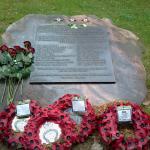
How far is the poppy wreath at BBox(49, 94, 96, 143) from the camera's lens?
14.6 ft

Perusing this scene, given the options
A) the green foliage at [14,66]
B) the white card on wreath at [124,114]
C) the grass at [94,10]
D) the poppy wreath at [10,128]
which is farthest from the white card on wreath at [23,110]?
the grass at [94,10]

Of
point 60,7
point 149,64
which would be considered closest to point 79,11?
point 60,7

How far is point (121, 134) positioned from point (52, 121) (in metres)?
0.71

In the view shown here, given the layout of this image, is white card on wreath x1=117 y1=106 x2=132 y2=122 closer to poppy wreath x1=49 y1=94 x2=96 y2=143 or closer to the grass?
poppy wreath x1=49 y1=94 x2=96 y2=143

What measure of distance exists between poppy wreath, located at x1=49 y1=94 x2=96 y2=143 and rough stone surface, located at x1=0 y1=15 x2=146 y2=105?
1.20ft

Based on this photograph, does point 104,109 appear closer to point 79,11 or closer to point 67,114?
point 67,114

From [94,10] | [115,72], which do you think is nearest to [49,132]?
[115,72]

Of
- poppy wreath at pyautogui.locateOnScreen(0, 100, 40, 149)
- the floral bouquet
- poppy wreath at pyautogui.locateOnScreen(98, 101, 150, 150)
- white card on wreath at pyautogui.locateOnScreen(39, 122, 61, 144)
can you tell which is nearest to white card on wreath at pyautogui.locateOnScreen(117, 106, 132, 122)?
poppy wreath at pyautogui.locateOnScreen(98, 101, 150, 150)

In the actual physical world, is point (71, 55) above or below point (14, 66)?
above

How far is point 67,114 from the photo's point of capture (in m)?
4.57

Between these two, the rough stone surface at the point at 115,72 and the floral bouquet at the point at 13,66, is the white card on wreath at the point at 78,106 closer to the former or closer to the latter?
the rough stone surface at the point at 115,72

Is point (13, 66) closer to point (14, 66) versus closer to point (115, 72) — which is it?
point (14, 66)

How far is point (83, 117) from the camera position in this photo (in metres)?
4.57

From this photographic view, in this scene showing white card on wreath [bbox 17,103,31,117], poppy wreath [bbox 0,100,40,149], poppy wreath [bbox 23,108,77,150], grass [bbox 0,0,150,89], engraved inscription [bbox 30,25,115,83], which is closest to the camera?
poppy wreath [bbox 23,108,77,150]
